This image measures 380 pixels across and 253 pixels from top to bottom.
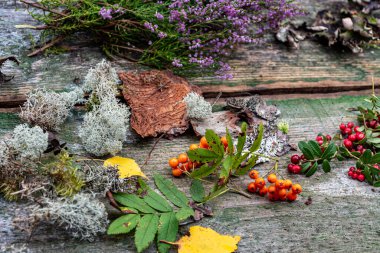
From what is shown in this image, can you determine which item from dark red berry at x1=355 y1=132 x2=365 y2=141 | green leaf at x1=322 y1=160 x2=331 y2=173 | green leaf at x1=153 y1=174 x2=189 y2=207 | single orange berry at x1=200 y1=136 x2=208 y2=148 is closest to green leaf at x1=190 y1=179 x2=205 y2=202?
green leaf at x1=153 y1=174 x2=189 y2=207

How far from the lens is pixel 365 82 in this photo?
97.1 inches

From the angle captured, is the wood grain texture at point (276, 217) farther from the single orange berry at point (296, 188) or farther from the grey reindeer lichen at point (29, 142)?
the grey reindeer lichen at point (29, 142)

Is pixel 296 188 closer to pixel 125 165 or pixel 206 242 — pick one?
pixel 206 242

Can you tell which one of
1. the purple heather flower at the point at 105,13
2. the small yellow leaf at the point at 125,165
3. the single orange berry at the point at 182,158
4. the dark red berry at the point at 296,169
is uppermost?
the purple heather flower at the point at 105,13

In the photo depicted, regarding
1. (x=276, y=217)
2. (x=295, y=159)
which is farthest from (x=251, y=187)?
(x=295, y=159)

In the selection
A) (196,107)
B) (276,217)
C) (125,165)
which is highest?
(196,107)

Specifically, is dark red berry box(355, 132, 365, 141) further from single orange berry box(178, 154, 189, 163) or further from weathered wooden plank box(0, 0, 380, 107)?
single orange berry box(178, 154, 189, 163)

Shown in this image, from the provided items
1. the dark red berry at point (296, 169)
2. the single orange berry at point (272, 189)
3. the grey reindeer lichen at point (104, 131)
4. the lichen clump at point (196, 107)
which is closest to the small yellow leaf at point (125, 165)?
the grey reindeer lichen at point (104, 131)

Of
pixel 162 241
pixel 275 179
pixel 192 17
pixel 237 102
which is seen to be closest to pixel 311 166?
pixel 275 179

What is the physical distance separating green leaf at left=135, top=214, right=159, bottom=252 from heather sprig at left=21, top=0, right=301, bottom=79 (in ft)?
2.88

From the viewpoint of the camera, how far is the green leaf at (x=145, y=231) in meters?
1.45

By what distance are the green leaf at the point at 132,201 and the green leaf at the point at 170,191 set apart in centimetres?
10

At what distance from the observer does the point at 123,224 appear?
150 cm

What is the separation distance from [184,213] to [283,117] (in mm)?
826
